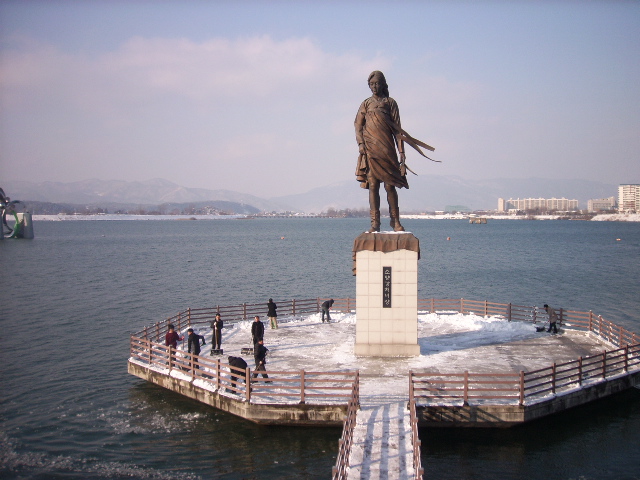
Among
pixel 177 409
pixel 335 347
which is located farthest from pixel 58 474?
pixel 335 347

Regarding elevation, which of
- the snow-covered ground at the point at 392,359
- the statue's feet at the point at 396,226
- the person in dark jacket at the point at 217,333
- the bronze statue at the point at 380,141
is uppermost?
the bronze statue at the point at 380,141

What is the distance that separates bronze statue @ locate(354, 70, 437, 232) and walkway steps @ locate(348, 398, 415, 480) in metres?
8.17

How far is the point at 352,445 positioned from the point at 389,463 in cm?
110

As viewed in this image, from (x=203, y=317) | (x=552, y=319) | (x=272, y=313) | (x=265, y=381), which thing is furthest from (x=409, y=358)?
(x=203, y=317)

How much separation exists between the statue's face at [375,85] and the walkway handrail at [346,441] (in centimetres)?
1141

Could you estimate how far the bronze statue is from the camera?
70.4 ft

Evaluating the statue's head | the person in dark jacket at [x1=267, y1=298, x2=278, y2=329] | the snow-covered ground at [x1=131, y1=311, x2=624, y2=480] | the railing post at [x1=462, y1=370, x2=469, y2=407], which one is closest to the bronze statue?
the statue's head

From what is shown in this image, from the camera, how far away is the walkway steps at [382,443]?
12062 mm

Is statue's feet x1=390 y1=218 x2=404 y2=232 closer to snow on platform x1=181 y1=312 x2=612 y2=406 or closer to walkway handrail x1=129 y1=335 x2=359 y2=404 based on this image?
snow on platform x1=181 y1=312 x2=612 y2=406

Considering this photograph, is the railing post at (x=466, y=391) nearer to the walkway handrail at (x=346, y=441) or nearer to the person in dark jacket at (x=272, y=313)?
the walkway handrail at (x=346, y=441)

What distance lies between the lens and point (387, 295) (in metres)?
20.8

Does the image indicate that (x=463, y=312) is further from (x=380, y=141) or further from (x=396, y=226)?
(x=380, y=141)

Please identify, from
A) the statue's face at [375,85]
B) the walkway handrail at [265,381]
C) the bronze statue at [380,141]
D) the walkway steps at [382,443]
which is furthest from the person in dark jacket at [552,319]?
the statue's face at [375,85]

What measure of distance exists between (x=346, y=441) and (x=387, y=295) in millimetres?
8888
